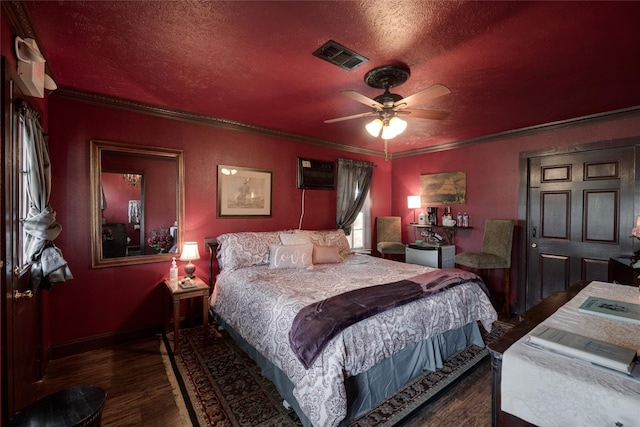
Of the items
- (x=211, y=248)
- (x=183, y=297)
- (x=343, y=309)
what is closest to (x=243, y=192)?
(x=211, y=248)

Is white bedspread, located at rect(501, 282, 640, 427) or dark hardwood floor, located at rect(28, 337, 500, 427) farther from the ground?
white bedspread, located at rect(501, 282, 640, 427)

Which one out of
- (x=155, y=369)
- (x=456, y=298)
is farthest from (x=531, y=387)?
(x=155, y=369)

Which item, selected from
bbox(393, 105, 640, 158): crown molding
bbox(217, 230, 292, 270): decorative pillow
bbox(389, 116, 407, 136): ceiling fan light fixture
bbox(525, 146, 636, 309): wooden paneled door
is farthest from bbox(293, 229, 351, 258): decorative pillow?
bbox(525, 146, 636, 309): wooden paneled door

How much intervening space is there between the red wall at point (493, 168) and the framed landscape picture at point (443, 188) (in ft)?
0.24

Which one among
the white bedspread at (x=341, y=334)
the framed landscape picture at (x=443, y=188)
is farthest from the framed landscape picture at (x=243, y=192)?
the framed landscape picture at (x=443, y=188)

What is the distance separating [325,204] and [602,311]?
350cm

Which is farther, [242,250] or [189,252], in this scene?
[242,250]

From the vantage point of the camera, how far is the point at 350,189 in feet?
15.8

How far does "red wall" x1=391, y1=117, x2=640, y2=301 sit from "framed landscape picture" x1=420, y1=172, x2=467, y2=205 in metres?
0.07

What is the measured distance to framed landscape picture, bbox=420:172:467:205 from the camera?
450 cm

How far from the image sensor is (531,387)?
38.9 inches

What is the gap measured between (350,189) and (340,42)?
9.98 ft

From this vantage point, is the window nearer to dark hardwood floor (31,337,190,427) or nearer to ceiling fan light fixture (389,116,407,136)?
ceiling fan light fixture (389,116,407,136)

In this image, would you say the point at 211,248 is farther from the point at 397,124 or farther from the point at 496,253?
the point at 496,253
